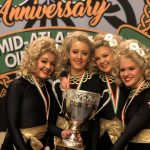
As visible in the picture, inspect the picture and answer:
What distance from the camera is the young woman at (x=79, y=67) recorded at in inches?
88.7

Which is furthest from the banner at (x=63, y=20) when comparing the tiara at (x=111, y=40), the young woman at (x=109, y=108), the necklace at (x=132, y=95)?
the necklace at (x=132, y=95)

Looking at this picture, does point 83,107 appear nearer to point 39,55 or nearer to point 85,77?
point 85,77

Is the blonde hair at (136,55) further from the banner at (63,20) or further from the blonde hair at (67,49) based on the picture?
the banner at (63,20)

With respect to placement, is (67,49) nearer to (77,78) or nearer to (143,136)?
(77,78)

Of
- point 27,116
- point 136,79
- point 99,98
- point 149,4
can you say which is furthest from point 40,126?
point 149,4

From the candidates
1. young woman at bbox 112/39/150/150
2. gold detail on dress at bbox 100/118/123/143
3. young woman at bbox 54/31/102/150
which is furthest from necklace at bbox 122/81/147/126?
young woman at bbox 54/31/102/150

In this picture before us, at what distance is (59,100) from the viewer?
2.29m

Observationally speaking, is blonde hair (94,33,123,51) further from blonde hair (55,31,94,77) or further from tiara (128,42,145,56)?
tiara (128,42,145,56)

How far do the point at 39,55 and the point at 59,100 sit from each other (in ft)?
1.03

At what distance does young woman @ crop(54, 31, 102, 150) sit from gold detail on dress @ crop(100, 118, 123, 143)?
3.6 inches

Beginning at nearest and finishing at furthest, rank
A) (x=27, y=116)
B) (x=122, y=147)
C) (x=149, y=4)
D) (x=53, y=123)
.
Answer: (x=122, y=147) → (x=27, y=116) → (x=53, y=123) → (x=149, y=4)

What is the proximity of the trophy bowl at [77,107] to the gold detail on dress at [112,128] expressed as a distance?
0.15 m

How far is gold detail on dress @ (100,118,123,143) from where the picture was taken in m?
2.20

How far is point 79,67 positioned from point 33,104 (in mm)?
369
